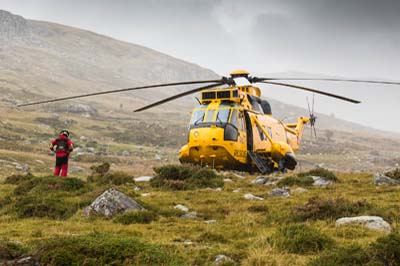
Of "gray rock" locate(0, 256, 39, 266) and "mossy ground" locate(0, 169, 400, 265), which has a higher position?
"gray rock" locate(0, 256, 39, 266)

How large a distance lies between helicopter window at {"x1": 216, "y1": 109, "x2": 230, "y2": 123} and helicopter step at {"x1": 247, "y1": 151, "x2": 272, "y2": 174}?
2.32 m

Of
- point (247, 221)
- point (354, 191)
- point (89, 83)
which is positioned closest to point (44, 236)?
point (247, 221)

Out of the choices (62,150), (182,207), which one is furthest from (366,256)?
(62,150)

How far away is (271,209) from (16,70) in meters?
148

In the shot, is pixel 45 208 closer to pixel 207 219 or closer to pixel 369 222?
pixel 207 219

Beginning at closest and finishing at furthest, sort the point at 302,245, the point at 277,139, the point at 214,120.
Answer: the point at 302,245 → the point at 214,120 → the point at 277,139

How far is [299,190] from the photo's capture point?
1588 centimetres

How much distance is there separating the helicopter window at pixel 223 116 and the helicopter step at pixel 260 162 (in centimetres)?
232

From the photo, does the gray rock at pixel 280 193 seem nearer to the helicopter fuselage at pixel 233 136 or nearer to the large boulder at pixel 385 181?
the large boulder at pixel 385 181

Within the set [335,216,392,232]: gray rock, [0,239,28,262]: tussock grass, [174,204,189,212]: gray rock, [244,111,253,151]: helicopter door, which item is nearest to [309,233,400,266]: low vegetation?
[335,216,392,232]: gray rock

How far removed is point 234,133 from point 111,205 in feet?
31.1

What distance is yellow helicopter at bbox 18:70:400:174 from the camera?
65.1 ft

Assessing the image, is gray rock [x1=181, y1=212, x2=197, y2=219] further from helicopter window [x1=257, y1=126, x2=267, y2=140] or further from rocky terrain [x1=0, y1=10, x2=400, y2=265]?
helicopter window [x1=257, y1=126, x2=267, y2=140]

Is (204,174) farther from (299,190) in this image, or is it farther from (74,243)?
(74,243)
